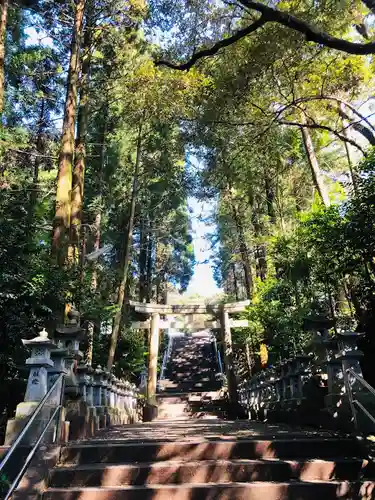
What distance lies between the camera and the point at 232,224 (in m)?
19.6

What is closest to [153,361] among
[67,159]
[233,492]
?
[67,159]

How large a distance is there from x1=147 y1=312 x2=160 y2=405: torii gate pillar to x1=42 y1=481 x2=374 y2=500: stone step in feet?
35.9

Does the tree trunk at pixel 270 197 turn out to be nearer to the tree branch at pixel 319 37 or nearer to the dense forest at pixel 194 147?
the dense forest at pixel 194 147

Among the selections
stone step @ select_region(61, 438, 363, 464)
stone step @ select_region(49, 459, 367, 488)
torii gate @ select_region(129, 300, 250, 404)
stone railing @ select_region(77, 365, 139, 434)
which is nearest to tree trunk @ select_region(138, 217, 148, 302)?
torii gate @ select_region(129, 300, 250, 404)

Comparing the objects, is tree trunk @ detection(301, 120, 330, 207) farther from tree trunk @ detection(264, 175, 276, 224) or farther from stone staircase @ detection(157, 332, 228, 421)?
stone staircase @ detection(157, 332, 228, 421)

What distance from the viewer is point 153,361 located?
1448 cm

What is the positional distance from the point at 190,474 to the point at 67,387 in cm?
243

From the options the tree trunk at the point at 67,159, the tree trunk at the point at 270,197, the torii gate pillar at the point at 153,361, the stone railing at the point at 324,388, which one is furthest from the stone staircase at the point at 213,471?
the tree trunk at the point at 270,197

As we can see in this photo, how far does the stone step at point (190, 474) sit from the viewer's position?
12.0ft

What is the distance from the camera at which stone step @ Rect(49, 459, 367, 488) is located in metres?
3.66

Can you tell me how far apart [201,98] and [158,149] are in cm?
646

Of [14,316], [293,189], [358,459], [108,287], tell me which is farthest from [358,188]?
[108,287]

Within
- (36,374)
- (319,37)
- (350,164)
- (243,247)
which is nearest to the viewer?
(36,374)

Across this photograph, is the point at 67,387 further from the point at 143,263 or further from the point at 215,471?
the point at 143,263
